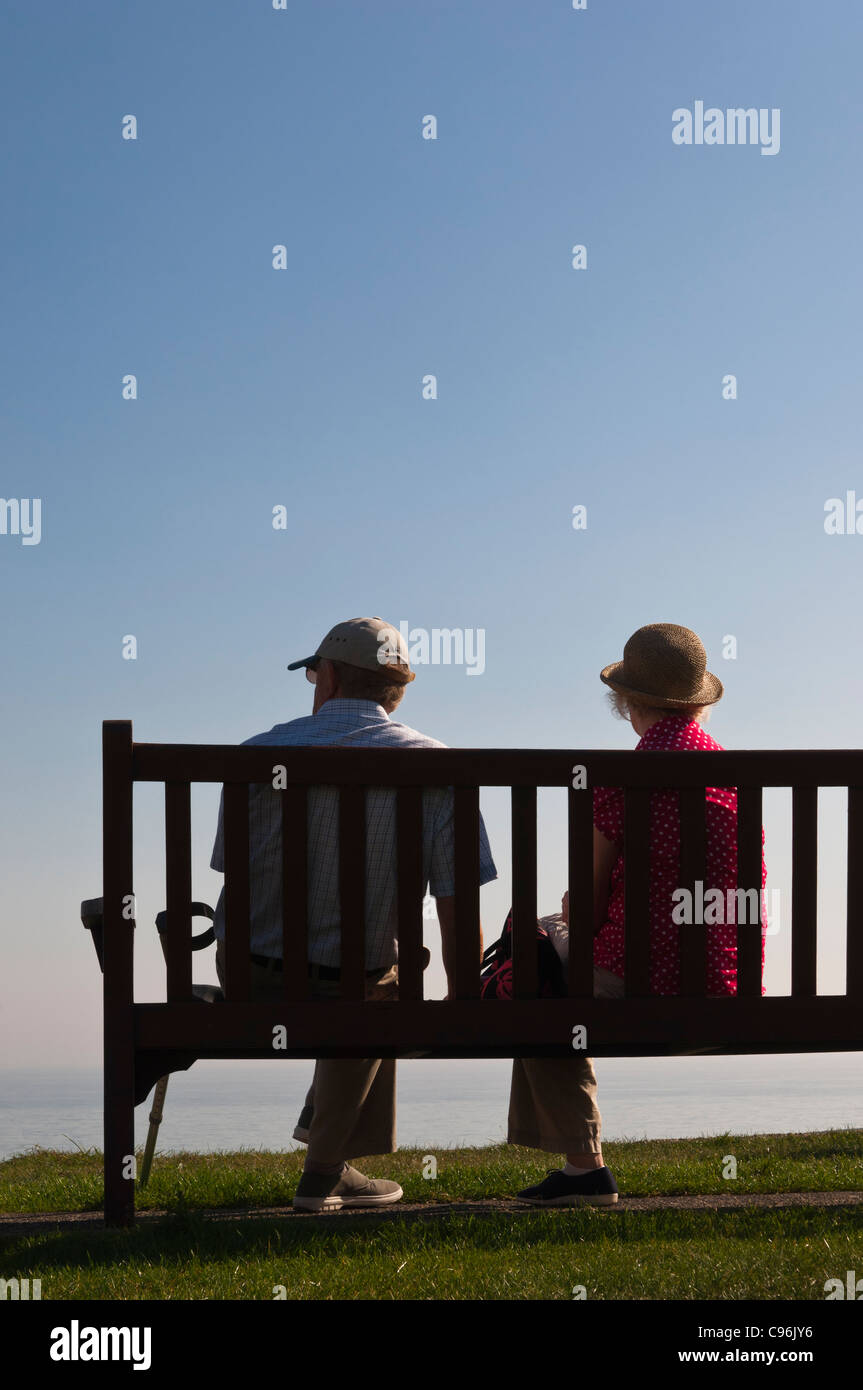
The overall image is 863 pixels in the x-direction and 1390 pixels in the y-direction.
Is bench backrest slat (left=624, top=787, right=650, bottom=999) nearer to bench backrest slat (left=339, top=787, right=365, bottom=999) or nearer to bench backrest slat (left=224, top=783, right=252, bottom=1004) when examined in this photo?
bench backrest slat (left=339, top=787, right=365, bottom=999)

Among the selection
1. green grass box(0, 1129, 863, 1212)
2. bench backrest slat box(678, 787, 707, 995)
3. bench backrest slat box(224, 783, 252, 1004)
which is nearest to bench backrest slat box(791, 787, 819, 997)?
bench backrest slat box(678, 787, 707, 995)

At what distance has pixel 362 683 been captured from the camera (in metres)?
5.02

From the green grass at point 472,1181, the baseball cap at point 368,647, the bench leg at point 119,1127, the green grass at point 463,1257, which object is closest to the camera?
the green grass at point 463,1257

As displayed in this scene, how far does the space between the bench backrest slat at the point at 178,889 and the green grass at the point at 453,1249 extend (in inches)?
29.6

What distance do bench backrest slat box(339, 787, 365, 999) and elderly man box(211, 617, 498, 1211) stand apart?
0.09 metres

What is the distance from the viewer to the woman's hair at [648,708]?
5.07 metres

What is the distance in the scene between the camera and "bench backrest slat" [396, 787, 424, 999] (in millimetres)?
4590

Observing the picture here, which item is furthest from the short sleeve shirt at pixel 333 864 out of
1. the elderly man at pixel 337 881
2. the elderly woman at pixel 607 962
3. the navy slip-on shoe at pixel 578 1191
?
the navy slip-on shoe at pixel 578 1191

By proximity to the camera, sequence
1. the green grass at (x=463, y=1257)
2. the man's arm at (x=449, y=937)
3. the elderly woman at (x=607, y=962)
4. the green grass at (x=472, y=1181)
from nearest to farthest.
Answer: the green grass at (x=463, y=1257) → the man's arm at (x=449, y=937) → the elderly woman at (x=607, y=962) → the green grass at (x=472, y=1181)

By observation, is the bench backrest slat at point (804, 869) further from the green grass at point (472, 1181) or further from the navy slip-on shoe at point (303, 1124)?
the navy slip-on shoe at point (303, 1124)
